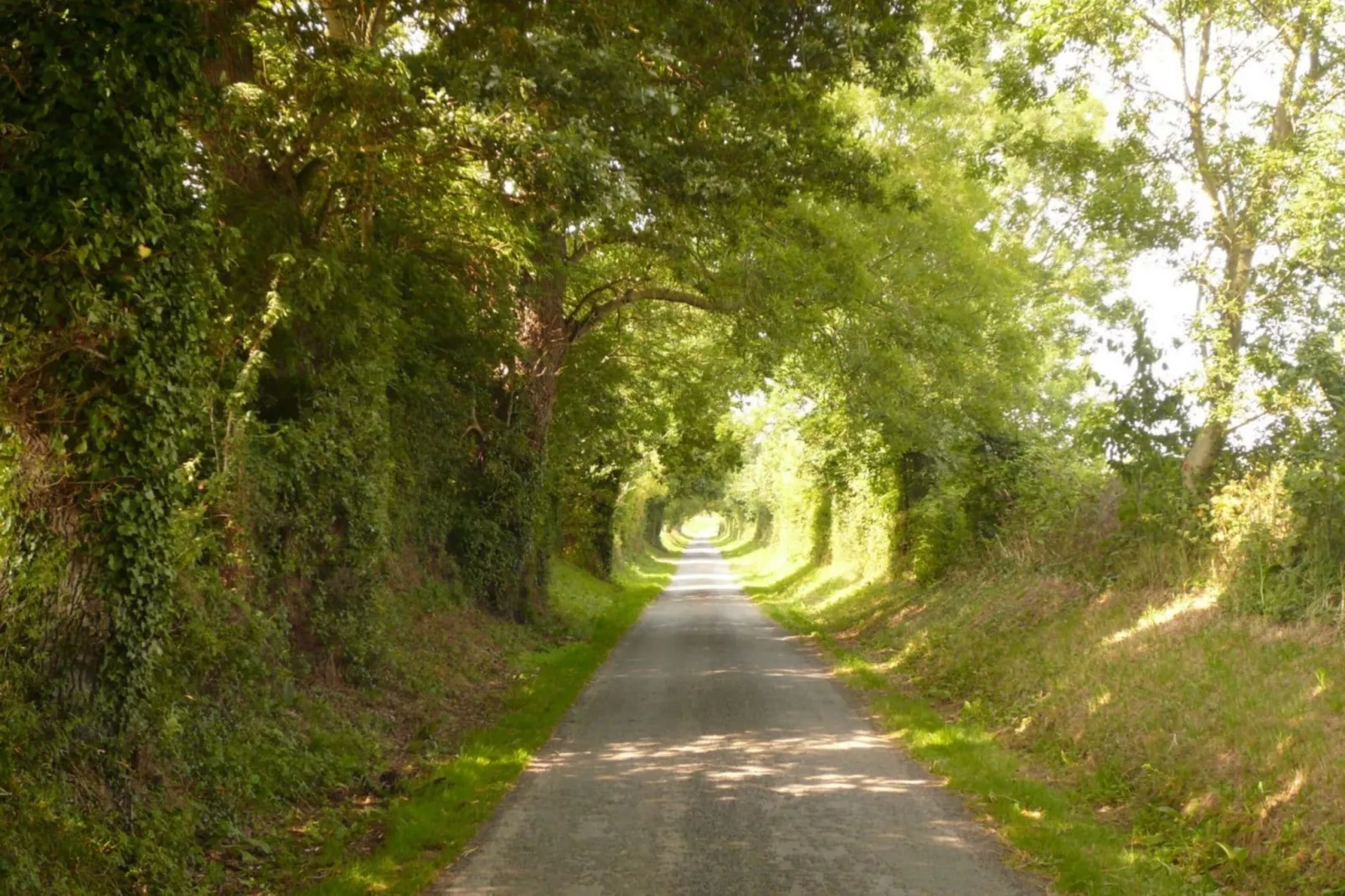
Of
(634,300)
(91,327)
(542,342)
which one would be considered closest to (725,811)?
(91,327)

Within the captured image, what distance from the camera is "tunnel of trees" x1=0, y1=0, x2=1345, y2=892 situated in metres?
5.38

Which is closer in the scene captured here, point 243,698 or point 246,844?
point 246,844

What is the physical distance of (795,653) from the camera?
1666cm

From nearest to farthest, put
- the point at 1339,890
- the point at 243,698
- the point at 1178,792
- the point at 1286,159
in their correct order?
1. the point at 1339,890
2. the point at 1178,792
3. the point at 243,698
4. the point at 1286,159

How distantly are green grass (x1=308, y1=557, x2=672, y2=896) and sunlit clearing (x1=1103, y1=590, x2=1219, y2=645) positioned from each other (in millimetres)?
6054

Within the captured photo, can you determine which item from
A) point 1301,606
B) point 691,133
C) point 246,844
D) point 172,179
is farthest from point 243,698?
point 1301,606

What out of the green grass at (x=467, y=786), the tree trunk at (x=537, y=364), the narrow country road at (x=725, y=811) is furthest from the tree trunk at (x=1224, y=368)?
the tree trunk at (x=537, y=364)

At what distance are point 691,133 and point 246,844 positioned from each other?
24.0 feet

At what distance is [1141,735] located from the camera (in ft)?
26.9

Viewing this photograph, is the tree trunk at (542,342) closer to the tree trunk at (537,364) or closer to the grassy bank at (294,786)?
the tree trunk at (537,364)

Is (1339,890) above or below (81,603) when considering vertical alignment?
below

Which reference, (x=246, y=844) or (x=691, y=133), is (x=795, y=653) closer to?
(x=691, y=133)

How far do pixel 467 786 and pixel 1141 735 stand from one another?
550 centimetres

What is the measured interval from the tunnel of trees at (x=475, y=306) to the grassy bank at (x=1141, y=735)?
994 millimetres
